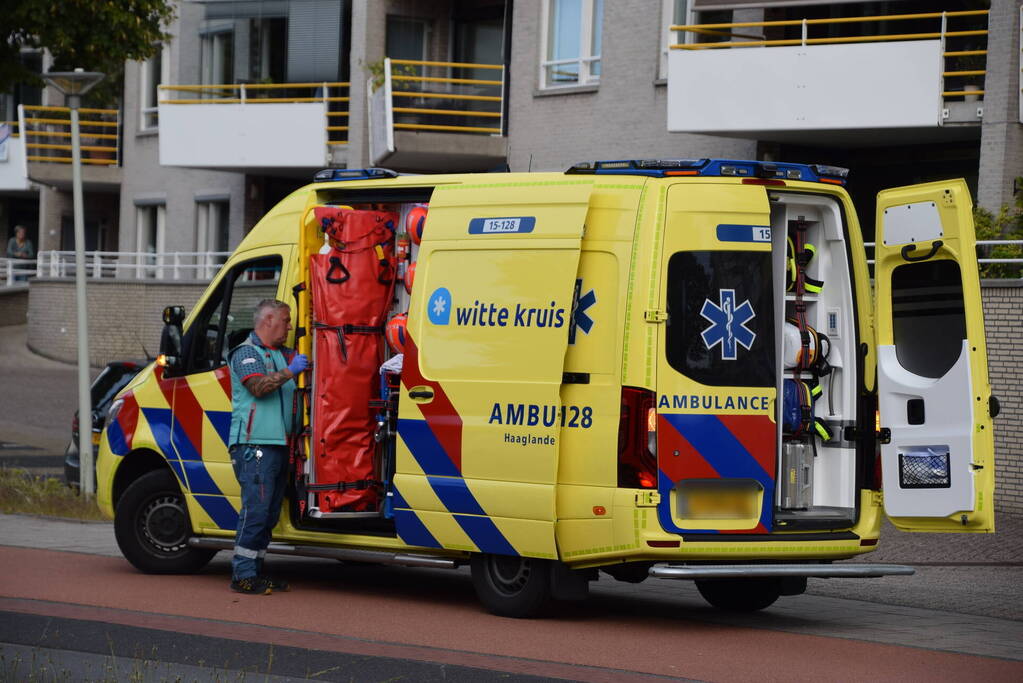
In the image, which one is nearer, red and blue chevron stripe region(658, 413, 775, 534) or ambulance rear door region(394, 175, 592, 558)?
red and blue chevron stripe region(658, 413, 775, 534)

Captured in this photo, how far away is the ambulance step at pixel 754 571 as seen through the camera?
8.73 metres

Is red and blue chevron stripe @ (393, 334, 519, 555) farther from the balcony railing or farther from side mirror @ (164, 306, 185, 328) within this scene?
the balcony railing

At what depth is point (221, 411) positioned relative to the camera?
10.9m

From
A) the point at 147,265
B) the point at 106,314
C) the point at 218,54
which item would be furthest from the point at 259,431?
the point at 147,265

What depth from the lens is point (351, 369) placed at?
1046cm

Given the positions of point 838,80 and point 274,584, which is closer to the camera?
point 274,584

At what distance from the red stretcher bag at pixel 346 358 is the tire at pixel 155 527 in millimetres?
1370

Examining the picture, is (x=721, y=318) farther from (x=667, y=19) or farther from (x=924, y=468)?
(x=667, y=19)

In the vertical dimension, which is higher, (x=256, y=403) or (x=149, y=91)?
(x=149, y=91)

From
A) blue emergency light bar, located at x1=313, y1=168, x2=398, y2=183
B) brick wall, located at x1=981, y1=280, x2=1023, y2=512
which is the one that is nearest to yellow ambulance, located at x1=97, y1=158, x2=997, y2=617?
blue emergency light bar, located at x1=313, y1=168, x2=398, y2=183

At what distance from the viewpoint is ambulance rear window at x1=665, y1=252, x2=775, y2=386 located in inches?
353

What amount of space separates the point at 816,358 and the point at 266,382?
3.30m

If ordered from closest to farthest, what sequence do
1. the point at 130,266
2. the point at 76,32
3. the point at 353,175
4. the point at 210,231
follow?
the point at 353,175, the point at 76,32, the point at 130,266, the point at 210,231

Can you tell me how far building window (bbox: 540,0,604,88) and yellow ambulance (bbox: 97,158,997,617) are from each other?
47.8ft
